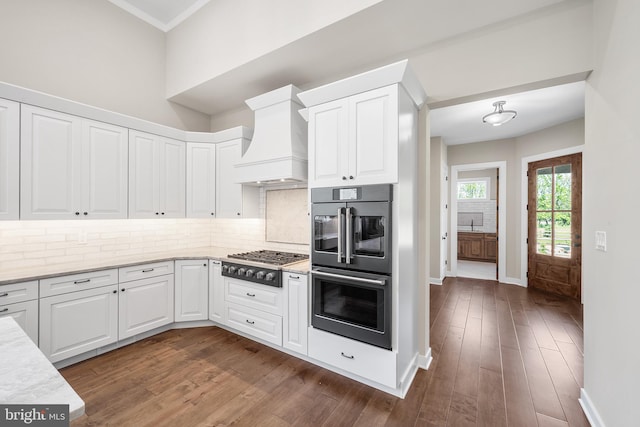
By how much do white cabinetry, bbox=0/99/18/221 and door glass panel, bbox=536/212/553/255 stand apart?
7212 mm

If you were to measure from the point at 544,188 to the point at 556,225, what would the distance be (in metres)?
0.69

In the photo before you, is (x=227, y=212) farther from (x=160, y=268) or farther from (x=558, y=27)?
(x=558, y=27)

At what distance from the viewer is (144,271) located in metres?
3.07

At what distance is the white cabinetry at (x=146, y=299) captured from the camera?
2910 mm

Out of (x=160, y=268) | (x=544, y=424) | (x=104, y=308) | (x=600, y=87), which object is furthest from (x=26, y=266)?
(x=600, y=87)

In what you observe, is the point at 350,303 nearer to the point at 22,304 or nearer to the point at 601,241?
the point at 601,241

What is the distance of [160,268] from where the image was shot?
10.6 ft

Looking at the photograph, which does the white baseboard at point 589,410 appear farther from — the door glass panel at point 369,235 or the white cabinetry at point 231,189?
the white cabinetry at point 231,189

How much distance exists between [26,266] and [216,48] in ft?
9.72

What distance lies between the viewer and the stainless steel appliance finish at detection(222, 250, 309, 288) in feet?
9.04

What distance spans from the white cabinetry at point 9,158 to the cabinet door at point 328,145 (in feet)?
8.49

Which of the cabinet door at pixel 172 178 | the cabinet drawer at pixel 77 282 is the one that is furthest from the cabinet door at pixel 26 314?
the cabinet door at pixel 172 178

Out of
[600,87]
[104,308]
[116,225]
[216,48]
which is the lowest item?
[104,308]

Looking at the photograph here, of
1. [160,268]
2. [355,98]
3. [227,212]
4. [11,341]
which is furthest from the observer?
[227,212]
